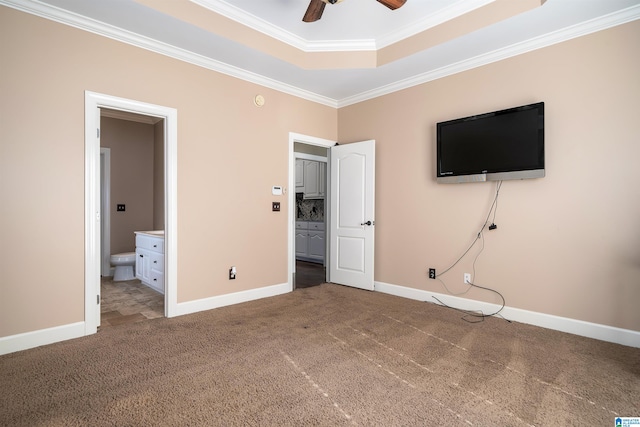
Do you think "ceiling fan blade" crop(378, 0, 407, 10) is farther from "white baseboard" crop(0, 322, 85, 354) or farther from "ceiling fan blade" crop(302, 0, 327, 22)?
"white baseboard" crop(0, 322, 85, 354)

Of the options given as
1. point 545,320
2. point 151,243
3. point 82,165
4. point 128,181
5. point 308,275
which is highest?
point 128,181

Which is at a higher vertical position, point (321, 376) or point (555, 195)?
point (555, 195)

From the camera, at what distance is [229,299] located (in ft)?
12.7

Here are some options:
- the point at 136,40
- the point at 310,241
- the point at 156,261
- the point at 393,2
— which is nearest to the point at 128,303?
the point at 156,261

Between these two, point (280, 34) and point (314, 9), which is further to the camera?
point (280, 34)

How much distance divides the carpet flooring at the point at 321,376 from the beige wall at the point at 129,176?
10.5 ft

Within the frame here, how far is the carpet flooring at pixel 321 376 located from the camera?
5.83ft

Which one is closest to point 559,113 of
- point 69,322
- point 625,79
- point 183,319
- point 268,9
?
point 625,79

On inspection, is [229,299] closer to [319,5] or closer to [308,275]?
[308,275]

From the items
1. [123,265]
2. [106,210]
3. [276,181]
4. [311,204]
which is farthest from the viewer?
[311,204]

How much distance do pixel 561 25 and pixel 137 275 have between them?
6.15m

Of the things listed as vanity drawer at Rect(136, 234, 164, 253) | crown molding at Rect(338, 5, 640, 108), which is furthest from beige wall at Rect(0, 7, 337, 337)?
crown molding at Rect(338, 5, 640, 108)

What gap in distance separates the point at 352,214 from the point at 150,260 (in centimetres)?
Result: 293

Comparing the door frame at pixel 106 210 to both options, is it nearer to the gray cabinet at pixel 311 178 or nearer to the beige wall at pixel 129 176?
the beige wall at pixel 129 176
